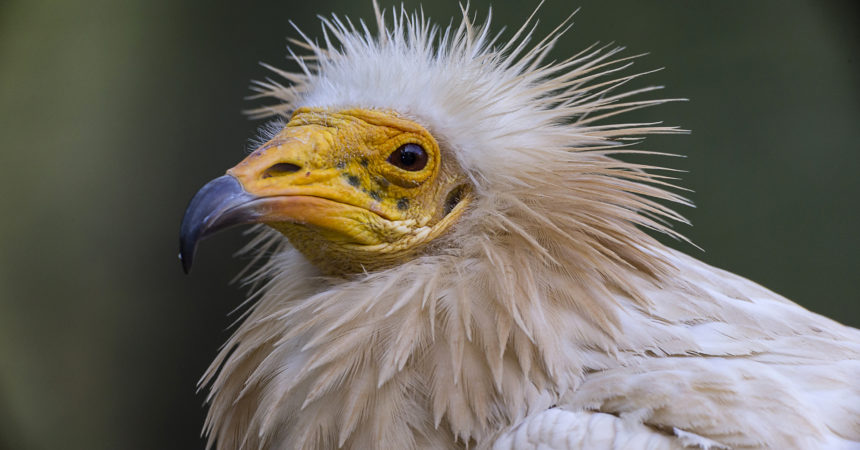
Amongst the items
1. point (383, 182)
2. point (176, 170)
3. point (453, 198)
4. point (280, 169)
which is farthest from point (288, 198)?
point (176, 170)

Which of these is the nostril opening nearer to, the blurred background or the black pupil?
the black pupil

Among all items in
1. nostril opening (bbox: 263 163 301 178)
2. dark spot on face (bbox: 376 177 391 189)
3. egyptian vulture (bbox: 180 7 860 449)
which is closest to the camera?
egyptian vulture (bbox: 180 7 860 449)

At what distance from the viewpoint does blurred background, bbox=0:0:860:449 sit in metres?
2.15

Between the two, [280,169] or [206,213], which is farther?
[280,169]

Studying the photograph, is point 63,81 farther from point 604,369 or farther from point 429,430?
point 604,369

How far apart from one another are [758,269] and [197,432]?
2.21m

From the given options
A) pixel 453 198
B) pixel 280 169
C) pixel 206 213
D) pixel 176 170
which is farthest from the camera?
pixel 176 170

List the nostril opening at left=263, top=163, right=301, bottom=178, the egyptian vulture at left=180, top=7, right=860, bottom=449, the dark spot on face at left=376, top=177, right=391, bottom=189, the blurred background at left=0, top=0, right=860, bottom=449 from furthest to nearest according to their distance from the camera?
the blurred background at left=0, top=0, right=860, bottom=449 → the dark spot on face at left=376, top=177, right=391, bottom=189 → the nostril opening at left=263, top=163, right=301, bottom=178 → the egyptian vulture at left=180, top=7, right=860, bottom=449

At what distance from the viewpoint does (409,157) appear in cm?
129

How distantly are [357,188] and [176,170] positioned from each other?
1601 mm

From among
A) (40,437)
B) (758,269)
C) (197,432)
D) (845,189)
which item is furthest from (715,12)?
(40,437)

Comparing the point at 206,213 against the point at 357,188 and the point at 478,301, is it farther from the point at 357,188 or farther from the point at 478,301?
the point at 478,301

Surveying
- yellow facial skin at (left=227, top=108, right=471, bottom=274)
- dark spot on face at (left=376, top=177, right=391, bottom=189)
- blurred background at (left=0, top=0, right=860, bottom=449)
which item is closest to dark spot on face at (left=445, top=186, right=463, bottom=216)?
yellow facial skin at (left=227, top=108, right=471, bottom=274)

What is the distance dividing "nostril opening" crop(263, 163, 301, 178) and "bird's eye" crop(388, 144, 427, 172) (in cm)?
19
